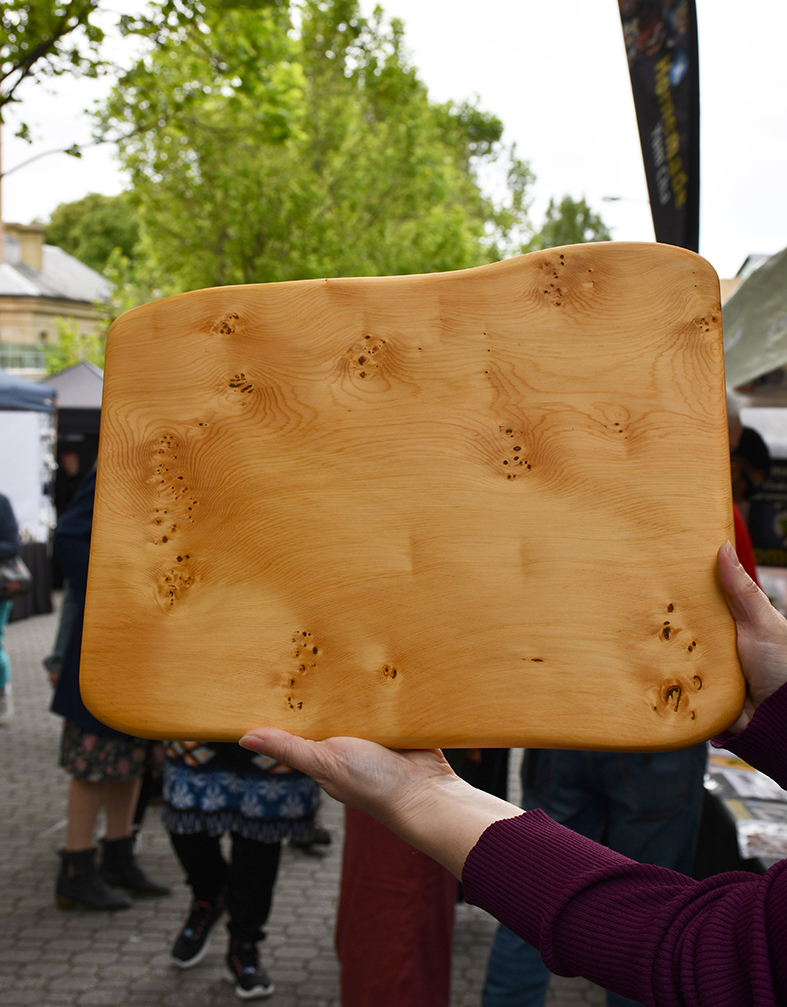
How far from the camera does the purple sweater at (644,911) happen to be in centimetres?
97

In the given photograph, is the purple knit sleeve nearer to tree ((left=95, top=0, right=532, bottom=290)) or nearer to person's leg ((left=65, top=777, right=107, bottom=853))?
person's leg ((left=65, top=777, right=107, bottom=853))

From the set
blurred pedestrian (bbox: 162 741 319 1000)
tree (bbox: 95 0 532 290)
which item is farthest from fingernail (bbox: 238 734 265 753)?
tree (bbox: 95 0 532 290)

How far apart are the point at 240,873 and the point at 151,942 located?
33.6 inches

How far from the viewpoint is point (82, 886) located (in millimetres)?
3855

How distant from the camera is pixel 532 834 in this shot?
120 cm

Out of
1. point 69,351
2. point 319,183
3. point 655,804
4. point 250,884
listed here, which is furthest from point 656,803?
point 69,351

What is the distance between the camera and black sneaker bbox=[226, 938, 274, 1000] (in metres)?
3.21

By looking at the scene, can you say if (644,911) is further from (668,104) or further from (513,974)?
(668,104)

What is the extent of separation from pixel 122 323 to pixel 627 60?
2.40 meters

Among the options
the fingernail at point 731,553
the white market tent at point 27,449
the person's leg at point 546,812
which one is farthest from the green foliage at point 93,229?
the fingernail at point 731,553

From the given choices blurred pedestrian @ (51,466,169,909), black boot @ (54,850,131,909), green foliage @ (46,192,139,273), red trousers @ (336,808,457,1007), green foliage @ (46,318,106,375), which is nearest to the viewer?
red trousers @ (336,808,457,1007)

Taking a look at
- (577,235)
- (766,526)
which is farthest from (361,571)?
(577,235)

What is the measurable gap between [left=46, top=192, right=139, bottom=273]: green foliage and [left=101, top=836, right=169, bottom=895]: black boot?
54876 millimetres

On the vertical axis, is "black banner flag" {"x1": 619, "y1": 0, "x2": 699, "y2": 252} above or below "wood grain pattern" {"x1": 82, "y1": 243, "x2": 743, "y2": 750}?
above
